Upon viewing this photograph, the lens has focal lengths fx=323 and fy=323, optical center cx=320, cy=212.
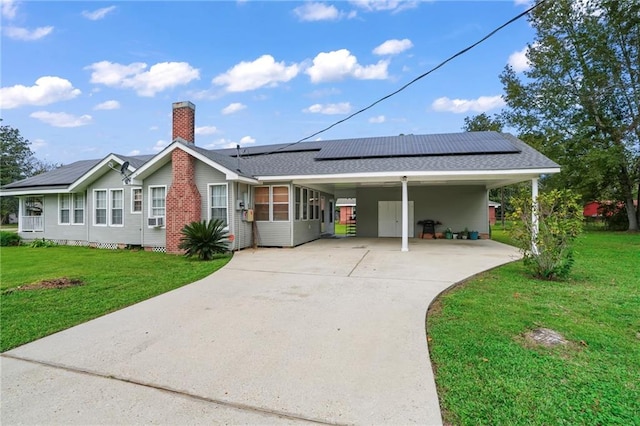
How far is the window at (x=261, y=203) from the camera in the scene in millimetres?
12664

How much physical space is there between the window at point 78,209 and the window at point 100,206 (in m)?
1.06

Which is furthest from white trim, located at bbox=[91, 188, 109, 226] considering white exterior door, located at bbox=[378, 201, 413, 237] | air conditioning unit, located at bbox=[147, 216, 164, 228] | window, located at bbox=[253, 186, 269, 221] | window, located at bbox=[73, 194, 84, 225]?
white exterior door, located at bbox=[378, 201, 413, 237]

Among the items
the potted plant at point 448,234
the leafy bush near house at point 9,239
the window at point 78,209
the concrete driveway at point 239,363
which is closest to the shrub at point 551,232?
the concrete driveway at point 239,363

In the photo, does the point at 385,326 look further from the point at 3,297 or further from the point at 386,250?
the point at 386,250

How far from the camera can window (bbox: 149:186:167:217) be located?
1234 cm

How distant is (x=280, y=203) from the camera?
12516 millimetres

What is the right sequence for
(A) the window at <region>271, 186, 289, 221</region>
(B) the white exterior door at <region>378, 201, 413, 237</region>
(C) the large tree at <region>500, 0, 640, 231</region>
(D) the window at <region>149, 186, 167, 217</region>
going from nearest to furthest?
(D) the window at <region>149, 186, 167, 217</region>
(A) the window at <region>271, 186, 289, 221</region>
(B) the white exterior door at <region>378, 201, 413, 237</region>
(C) the large tree at <region>500, 0, 640, 231</region>

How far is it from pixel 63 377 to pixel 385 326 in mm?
3473

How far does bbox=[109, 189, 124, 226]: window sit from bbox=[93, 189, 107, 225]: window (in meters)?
0.43

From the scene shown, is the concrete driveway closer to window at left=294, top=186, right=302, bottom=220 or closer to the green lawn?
the green lawn

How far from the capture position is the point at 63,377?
9.91ft

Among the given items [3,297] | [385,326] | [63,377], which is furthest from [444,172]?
[3,297]

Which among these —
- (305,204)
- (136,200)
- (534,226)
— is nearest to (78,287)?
(136,200)

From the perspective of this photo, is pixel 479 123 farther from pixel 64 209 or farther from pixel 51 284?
pixel 51 284
